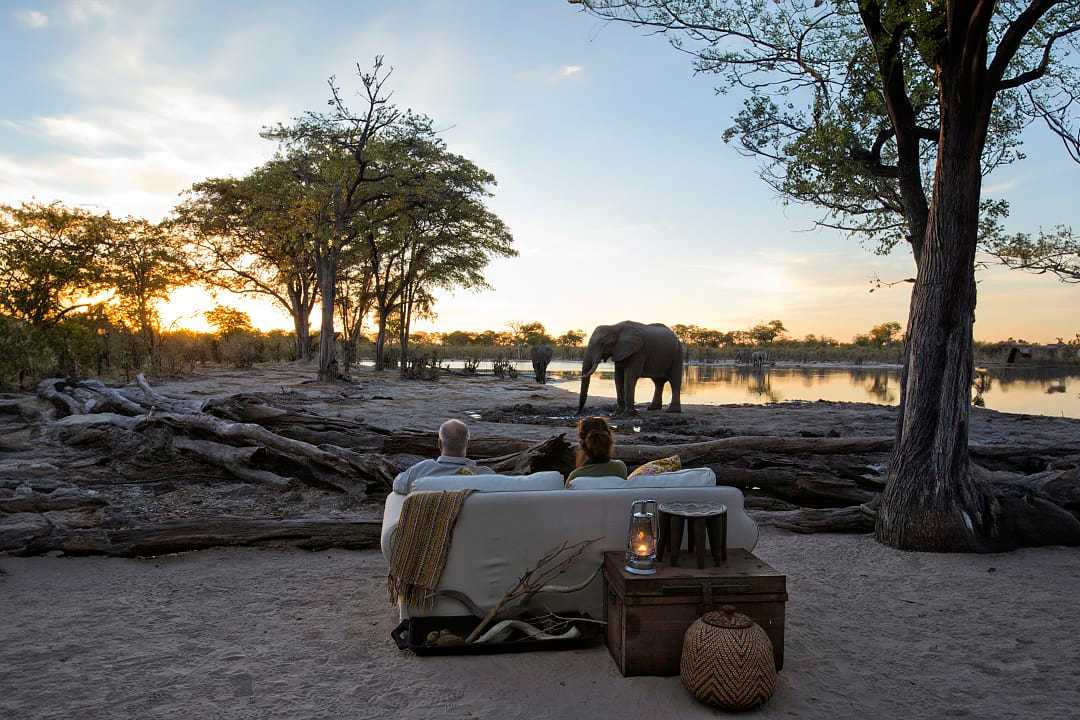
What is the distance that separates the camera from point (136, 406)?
35.0ft

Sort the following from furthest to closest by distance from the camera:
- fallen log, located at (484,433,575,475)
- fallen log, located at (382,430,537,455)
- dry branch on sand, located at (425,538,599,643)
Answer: fallen log, located at (382,430,537,455), fallen log, located at (484,433,575,475), dry branch on sand, located at (425,538,599,643)

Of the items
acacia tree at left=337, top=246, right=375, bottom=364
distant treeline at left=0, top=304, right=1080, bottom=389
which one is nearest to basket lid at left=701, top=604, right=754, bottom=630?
distant treeline at left=0, top=304, right=1080, bottom=389

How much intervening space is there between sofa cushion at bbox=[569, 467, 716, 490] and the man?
0.73 m

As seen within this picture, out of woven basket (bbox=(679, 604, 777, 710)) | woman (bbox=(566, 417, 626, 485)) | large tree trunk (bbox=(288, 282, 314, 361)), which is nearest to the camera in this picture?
woven basket (bbox=(679, 604, 777, 710))

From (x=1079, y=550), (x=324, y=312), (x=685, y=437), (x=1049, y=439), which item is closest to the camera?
(x=1079, y=550)

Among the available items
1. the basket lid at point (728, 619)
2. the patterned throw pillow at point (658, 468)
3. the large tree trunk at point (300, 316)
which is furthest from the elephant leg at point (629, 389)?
the large tree trunk at point (300, 316)

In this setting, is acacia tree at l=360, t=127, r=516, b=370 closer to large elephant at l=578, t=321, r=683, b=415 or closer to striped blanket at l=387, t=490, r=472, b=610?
large elephant at l=578, t=321, r=683, b=415

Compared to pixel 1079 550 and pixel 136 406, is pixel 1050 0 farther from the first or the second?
pixel 136 406

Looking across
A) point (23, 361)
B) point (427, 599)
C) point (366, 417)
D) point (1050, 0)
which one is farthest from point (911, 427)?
point (23, 361)

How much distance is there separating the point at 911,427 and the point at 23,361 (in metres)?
16.6

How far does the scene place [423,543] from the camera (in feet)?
12.0

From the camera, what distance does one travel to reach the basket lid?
2.96 meters

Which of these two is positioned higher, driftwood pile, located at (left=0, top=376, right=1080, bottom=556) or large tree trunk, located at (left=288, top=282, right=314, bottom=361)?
large tree trunk, located at (left=288, top=282, right=314, bottom=361)

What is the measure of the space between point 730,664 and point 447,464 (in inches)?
78.7
